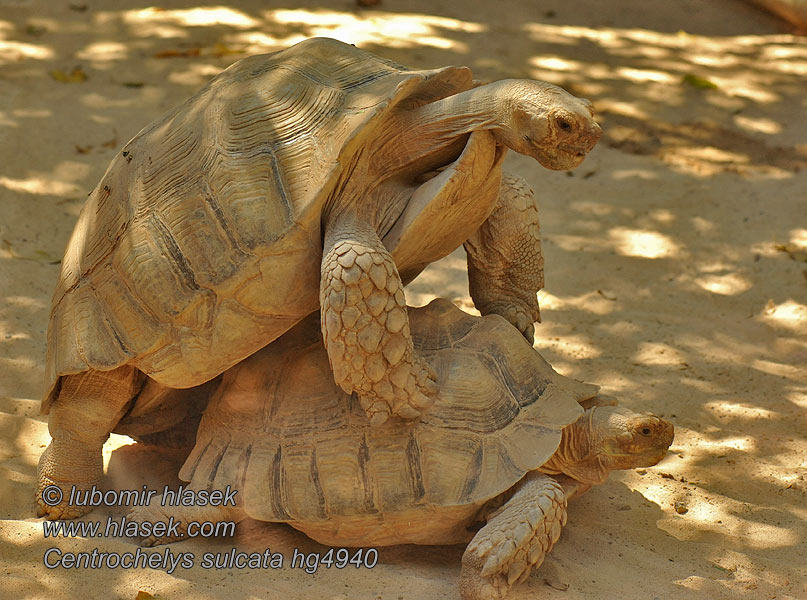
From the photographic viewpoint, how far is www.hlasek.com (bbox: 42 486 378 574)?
3365mm

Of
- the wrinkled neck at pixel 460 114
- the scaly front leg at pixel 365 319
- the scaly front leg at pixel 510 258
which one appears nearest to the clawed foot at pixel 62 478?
the scaly front leg at pixel 365 319

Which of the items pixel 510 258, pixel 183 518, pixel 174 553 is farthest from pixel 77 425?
pixel 510 258

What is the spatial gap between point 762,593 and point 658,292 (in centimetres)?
263

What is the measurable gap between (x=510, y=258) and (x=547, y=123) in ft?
3.24

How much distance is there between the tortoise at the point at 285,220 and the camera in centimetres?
319

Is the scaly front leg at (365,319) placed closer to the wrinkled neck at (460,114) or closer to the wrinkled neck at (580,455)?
the wrinkled neck at (460,114)

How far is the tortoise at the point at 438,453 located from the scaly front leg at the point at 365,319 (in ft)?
0.77

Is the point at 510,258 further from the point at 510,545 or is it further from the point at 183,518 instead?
the point at 183,518

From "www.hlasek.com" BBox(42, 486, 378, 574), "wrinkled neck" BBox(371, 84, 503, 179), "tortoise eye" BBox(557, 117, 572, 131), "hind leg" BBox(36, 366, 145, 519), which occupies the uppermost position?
"tortoise eye" BBox(557, 117, 572, 131)

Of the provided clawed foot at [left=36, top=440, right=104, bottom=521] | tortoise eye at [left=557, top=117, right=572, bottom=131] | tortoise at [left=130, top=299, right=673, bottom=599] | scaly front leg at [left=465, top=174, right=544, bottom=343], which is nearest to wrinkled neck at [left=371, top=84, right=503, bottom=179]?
tortoise eye at [left=557, top=117, right=572, bottom=131]

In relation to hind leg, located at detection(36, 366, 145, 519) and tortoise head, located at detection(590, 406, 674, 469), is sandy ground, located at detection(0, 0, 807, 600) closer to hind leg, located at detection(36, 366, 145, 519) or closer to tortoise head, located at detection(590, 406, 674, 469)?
hind leg, located at detection(36, 366, 145, 519)

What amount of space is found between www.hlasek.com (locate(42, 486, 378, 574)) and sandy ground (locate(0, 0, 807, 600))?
6cm

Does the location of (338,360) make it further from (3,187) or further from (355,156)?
(3,187)

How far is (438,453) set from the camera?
3.37 meters
